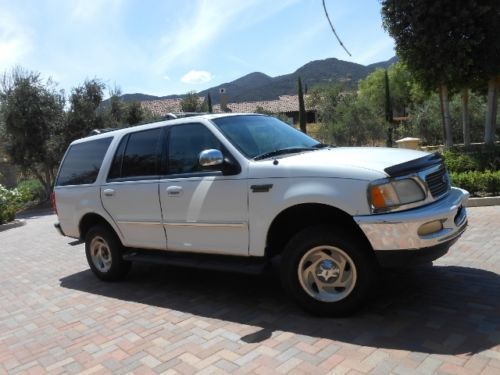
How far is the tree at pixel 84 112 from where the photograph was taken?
21172 millimetres

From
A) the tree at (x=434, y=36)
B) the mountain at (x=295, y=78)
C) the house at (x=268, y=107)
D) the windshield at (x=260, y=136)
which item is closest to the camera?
the windshield at (x=260, y=136)

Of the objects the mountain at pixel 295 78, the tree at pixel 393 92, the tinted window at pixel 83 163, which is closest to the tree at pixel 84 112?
the tinted window at pixel 83 163

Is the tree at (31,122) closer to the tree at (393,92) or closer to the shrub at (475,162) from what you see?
the shrub at (475,162)

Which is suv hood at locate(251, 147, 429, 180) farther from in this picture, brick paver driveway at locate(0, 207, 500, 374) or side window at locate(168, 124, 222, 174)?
brick paver driveway at locate(0, 207, 500, 374)

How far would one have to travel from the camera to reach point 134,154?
226 inches

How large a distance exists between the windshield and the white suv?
0.6 inches

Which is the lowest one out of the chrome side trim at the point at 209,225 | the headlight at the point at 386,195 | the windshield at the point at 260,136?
→ the chrome side trim at the point at 209,225

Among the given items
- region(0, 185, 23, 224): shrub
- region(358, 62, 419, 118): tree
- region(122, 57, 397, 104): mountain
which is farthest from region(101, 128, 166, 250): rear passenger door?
region(122, 57, 397, 104): mountain

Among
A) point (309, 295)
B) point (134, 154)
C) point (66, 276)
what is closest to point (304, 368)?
point (309, 295)

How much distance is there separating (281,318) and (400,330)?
1.07 meters

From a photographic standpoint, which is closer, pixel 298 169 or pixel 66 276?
pixel 298 169

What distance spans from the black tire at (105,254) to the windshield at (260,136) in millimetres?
2259

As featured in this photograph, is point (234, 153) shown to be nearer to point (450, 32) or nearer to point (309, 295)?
point (309, 295)

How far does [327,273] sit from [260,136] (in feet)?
5.44
